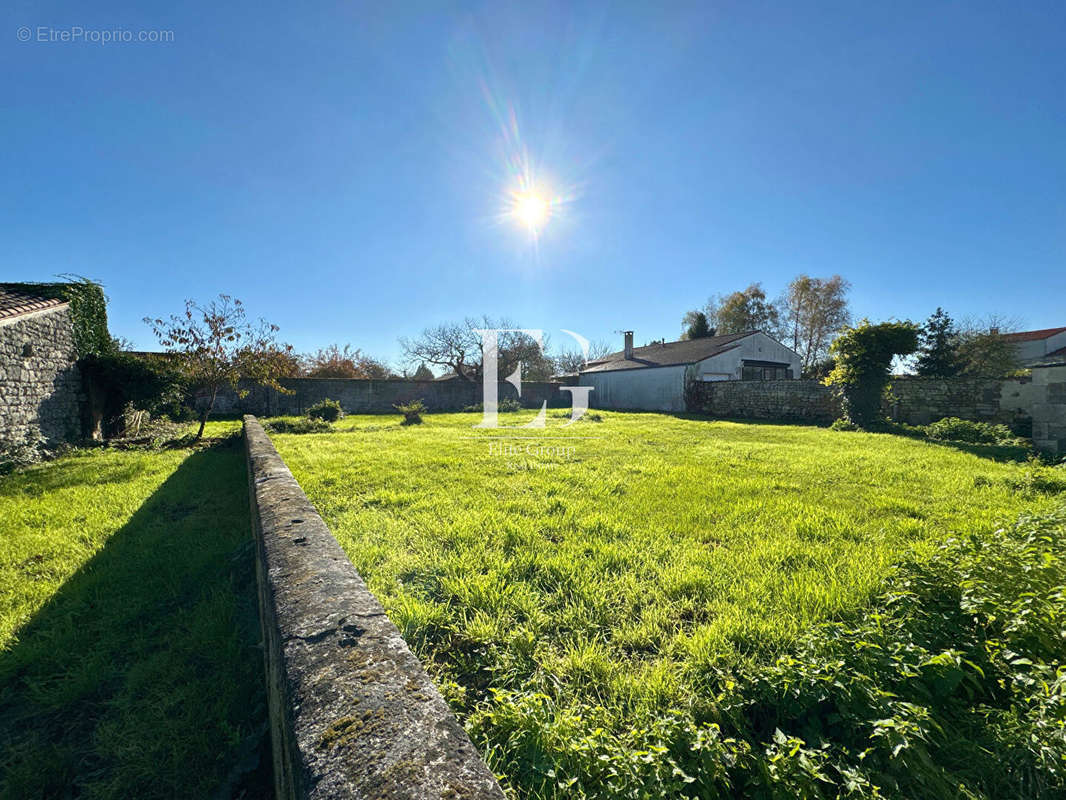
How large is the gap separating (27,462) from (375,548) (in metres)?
9.32

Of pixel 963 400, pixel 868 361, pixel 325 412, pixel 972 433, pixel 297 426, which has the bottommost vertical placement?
pixel 972 433

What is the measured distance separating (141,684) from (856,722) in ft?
11.3

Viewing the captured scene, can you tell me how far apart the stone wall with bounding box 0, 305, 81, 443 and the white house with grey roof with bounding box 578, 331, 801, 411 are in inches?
906

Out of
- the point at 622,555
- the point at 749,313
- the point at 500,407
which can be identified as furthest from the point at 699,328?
the point at 622,555

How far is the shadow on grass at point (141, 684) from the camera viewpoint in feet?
5.53

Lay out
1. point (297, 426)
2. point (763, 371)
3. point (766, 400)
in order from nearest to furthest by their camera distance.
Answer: point (297, 426) → point (766, 400) → point (763, 371)

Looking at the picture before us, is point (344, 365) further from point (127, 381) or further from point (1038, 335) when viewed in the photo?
point (1038, 335)

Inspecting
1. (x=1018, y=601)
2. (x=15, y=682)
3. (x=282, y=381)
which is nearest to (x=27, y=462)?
(x=15, y=682)

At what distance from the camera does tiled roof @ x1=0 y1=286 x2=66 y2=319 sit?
25.3ft

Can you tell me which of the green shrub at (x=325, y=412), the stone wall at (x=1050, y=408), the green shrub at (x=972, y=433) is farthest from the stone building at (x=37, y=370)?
the green shrub at (x=972, y=433)

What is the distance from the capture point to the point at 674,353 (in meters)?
25.5

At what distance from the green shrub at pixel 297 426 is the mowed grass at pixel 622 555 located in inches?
260

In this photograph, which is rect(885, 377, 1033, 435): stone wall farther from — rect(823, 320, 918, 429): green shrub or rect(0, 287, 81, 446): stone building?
rect(0, 287, 81, 446): stone building

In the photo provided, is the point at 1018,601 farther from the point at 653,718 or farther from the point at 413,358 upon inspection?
the point at 413,358
